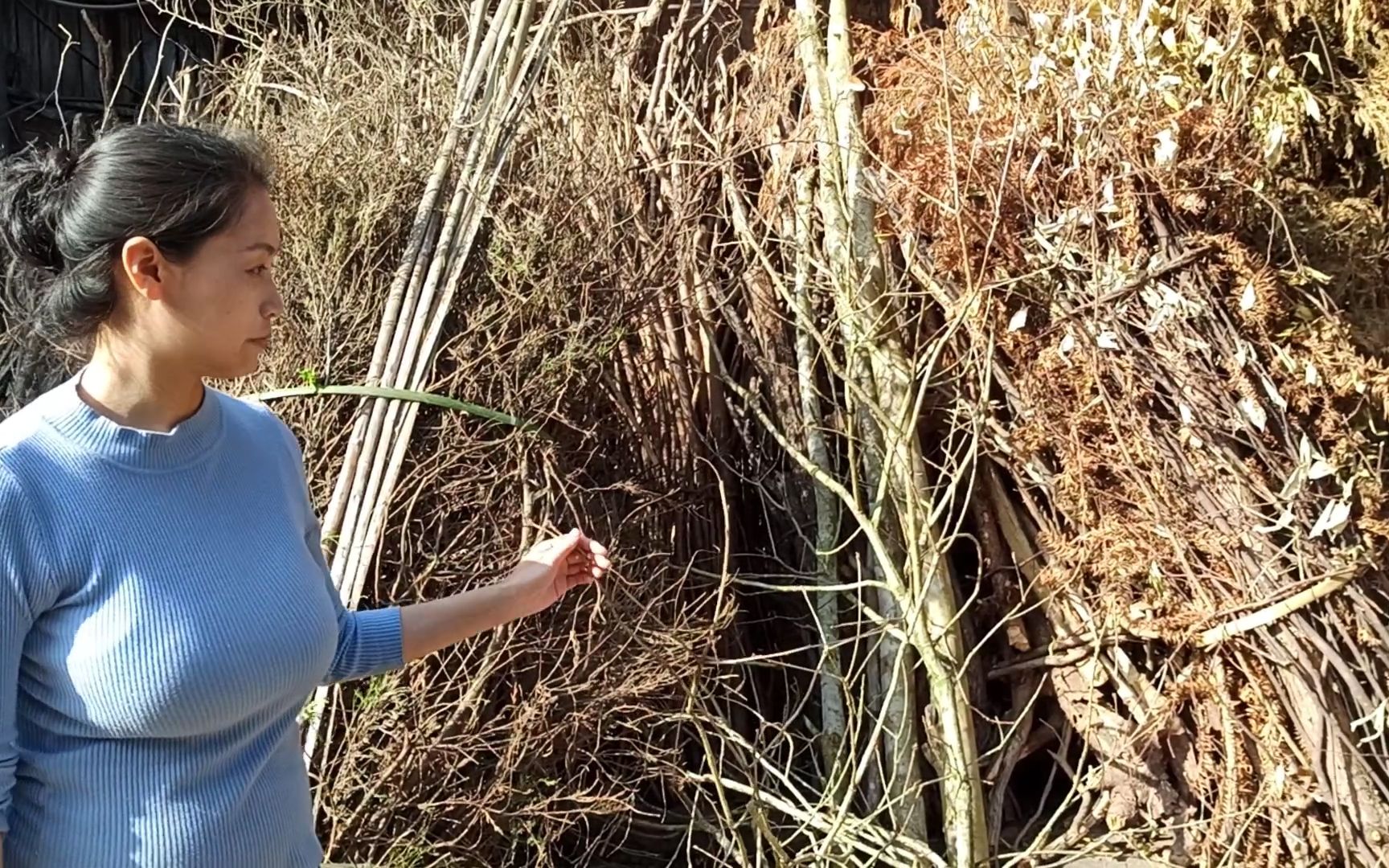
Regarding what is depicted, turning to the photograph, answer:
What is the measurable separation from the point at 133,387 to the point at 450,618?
523 mm

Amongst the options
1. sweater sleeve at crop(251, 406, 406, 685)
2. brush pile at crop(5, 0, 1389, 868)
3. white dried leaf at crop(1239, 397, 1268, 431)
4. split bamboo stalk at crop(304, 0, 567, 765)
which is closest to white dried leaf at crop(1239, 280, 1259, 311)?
brush pile at crop(5, 0, 1389, 868)

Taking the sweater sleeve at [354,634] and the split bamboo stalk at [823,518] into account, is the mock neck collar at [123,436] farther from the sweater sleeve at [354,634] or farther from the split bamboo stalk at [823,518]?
the split bamboo stalk at [823,518]

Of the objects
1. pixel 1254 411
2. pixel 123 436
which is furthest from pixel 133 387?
pixel 1254 411

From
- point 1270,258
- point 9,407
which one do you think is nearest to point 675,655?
point 1270,258

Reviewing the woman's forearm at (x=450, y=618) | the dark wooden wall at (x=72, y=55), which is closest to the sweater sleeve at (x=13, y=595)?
the woman's forearm at (x=450, y=618)

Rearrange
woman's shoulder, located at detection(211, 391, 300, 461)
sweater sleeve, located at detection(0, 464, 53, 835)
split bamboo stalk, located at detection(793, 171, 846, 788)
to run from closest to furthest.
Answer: sweater sleeve, located at detection(0, 464, 53, 835) → woman's shoulder, located at detection(211, 391, 300, 461) → split bamboo stalk, located at detection(793, 171, 846, 788)

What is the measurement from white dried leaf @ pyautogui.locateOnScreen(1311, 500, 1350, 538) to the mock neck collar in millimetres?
2197

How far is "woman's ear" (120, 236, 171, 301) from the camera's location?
4.50 ft

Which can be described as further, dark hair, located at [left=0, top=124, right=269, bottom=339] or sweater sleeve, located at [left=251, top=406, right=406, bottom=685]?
sweater sleeve, located at [left=251, top=406, right=406, bottom=685]

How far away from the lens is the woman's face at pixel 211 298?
54.8 inches

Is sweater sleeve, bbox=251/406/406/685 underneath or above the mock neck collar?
underneath

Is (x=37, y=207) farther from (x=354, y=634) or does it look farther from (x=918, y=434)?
(x=918, y=434)

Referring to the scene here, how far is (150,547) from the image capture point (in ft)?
4.43

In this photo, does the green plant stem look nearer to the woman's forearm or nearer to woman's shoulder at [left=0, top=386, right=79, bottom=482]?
the woman's forearm
